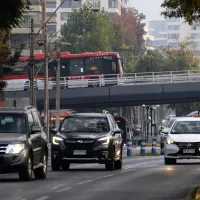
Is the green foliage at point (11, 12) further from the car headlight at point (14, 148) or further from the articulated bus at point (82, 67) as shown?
the articulated bus at point (82, 67)

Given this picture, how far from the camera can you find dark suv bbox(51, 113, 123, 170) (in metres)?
33.2

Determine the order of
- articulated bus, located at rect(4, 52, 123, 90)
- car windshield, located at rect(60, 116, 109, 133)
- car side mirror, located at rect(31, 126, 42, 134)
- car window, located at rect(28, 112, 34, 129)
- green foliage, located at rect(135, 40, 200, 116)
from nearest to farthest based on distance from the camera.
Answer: car side mirror, located at rect(31, 126, 42, 134), car window, located at rect(28, 112, 34, 129), car windshield, located at rect(60, 116, 109, 133), articulated bus, located at rect(4, 52, 123, 90), green foliage, located at rect(135, 40, 200, 116)

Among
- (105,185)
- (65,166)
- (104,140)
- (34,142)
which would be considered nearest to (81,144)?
(104,140)

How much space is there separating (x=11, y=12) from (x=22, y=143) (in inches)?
125

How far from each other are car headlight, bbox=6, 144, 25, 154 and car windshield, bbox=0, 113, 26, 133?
0.91 metres

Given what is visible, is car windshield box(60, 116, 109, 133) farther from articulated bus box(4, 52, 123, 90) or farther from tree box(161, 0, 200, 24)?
articulated bus box(4, 52, 123, 90)

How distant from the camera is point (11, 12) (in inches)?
1022

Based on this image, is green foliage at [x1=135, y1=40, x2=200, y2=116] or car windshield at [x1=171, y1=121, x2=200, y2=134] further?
green foliage at [x1=135, y1=40, x2=200, y2=116]

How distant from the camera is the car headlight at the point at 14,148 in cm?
2662

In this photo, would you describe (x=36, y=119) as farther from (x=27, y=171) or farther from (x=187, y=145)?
(x=187, y=145)

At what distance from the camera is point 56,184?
26062 mm

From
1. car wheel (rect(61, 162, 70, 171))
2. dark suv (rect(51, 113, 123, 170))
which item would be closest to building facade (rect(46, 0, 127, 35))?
car wheel (rect(61, 162, 70, 171))

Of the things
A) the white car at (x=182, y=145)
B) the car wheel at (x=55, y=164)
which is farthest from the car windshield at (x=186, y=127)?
the car wheel at (x=55, y=164)

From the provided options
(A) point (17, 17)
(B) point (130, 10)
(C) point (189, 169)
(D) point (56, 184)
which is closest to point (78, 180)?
(D) point (56, 184)
